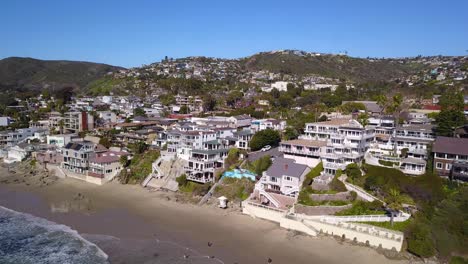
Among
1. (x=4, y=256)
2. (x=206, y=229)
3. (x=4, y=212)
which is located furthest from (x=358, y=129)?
(x=4, y=212)

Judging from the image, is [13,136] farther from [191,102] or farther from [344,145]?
[344,145]

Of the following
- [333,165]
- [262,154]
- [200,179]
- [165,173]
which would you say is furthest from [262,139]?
[165,173]

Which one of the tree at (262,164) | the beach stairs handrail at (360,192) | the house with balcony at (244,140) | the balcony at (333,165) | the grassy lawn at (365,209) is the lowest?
the grassy lawn at (365,209)

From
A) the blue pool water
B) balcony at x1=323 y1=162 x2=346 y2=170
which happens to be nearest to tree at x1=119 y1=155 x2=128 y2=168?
the blue pool water

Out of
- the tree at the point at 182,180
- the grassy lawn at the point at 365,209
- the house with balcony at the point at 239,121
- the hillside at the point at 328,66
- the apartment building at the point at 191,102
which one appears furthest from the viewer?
the hillside at the point at 328,66

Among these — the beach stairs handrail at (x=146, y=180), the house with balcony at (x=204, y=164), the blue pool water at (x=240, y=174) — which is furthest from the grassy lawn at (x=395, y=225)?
the beach stairs handrail at (x=146, y=180)

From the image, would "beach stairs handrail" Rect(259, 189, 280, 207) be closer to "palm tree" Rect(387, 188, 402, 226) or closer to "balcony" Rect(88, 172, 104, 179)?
"palm tree" Rect(387, 188, 402, 226)

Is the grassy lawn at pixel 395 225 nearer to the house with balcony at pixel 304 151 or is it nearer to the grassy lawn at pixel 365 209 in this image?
the grassy lawn at pixel 365 209
